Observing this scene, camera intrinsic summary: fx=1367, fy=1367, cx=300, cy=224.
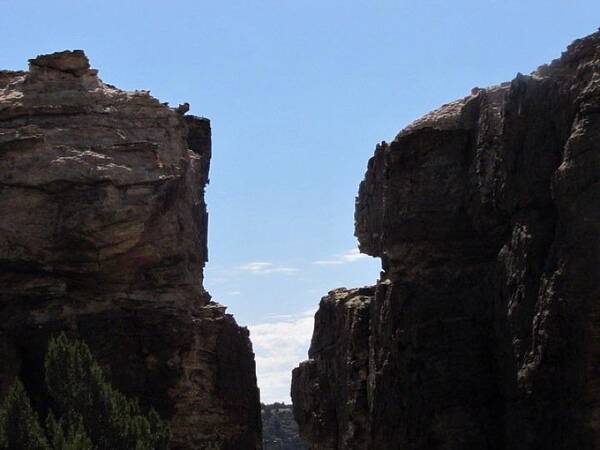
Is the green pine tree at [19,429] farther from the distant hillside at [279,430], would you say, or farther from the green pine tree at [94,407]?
the distant hillside at [279,430]

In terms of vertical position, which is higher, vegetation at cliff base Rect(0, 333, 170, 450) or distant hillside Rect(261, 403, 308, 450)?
distant hillside Rect(261, 403, 308, 450)

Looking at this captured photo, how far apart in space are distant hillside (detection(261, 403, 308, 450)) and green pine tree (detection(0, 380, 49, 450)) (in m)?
59.3

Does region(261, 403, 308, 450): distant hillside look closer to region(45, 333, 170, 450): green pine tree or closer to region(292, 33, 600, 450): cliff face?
region(292, 33, 600, 450): cliff face

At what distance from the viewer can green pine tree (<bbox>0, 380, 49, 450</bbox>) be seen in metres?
38.6

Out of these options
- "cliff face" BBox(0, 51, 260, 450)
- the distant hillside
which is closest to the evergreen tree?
"cliff face" BBox(0, 51, 260, 450)

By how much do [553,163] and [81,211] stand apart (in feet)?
67.1

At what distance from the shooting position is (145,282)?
52.8 m

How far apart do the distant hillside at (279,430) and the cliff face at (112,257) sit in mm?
45718

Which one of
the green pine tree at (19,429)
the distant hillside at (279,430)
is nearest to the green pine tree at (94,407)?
the green pine tree at (19,429)

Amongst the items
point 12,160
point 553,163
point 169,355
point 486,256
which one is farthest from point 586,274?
point 12,160

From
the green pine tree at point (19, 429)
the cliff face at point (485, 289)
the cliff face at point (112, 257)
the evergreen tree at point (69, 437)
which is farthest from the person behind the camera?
the cliff face at point (112, 257)

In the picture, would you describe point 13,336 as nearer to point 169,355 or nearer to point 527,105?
point 169,355

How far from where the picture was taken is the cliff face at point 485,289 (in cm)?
3447

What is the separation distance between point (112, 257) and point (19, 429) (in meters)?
13.5
